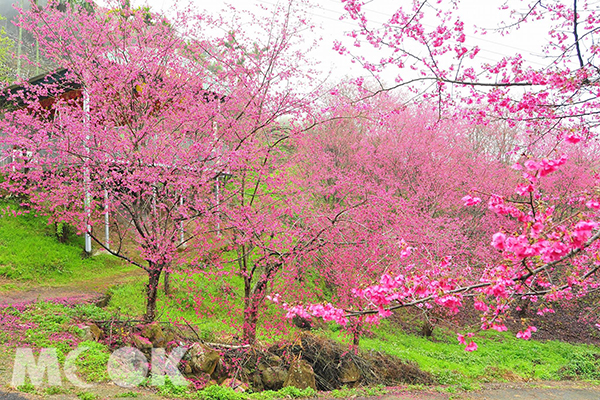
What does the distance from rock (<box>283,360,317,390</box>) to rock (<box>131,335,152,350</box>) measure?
8.20ft

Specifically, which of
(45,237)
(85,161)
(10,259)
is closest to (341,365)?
(85,161)

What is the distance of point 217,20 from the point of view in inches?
334

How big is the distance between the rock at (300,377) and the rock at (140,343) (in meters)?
2.50

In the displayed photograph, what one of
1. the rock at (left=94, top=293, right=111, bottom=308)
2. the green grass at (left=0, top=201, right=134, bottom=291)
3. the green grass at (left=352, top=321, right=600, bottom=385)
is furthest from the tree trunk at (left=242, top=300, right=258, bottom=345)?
the green grass at (left=0, top=201, right=134, bottom=291)

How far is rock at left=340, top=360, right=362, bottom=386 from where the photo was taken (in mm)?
7488

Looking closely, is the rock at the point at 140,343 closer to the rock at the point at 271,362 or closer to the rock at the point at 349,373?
the rock at the point at 271,362

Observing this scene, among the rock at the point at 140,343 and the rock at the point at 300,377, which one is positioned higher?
the rock at the point at 140,343

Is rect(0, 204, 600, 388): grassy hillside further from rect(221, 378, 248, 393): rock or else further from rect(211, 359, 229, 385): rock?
rect(221, 378, 248, 393): rock

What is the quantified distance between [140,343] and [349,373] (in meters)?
4.01

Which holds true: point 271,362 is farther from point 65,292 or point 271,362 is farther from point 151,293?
point 65,292

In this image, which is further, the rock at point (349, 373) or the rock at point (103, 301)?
the rock at point (103, 301)

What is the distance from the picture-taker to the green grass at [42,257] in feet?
35.8

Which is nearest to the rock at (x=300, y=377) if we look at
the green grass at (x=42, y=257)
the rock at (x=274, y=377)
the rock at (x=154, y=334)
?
the rock at (x=274, y=377)

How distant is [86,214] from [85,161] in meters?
1.03
